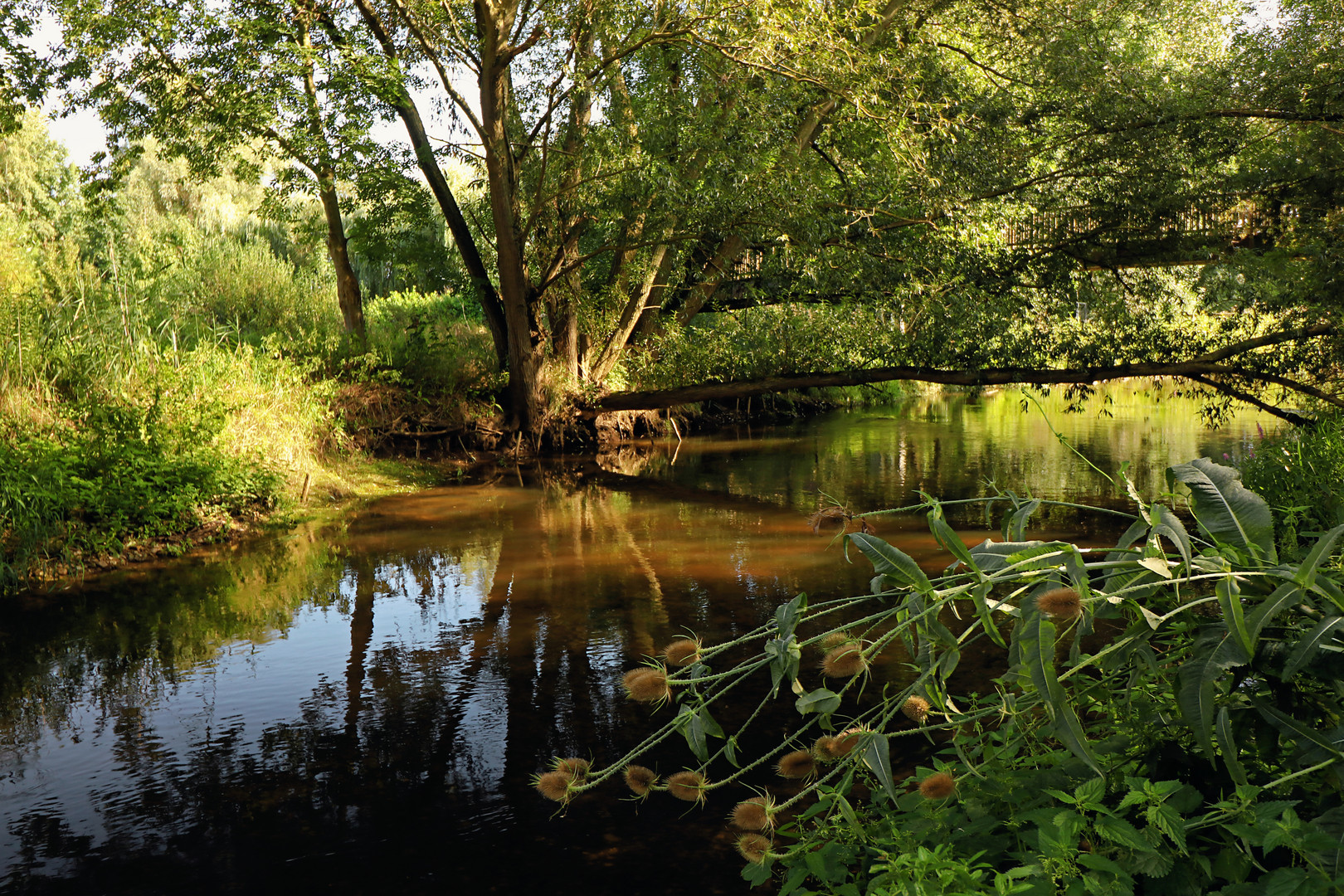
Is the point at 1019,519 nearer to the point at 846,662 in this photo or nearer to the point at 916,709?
the point at 846,662

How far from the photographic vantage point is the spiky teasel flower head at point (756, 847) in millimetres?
2422

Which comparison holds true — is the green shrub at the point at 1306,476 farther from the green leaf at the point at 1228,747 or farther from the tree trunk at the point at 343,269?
the tree trunk at the point at 343,269

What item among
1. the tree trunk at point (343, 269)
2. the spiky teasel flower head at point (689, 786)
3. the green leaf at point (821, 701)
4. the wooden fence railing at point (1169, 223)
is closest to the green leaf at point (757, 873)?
the spiky teasel flower head at point (689, 786)

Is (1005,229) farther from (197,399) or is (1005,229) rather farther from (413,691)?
(413,691)

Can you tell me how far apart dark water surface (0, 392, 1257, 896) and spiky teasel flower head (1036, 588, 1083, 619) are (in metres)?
2.13

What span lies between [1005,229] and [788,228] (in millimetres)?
4108

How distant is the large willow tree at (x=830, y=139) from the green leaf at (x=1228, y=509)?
9327mm

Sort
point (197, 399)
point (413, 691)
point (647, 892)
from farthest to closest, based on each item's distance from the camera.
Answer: point (197, 399), point (413, 691), point (647, 892)

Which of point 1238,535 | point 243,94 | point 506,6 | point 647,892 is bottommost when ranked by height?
point 647,892

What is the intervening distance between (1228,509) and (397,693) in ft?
14.4

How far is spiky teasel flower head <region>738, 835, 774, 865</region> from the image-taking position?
2.42 m

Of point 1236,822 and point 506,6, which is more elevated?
point 506,6

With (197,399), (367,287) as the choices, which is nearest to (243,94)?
(197,399)

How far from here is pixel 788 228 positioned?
1212 centimetres
